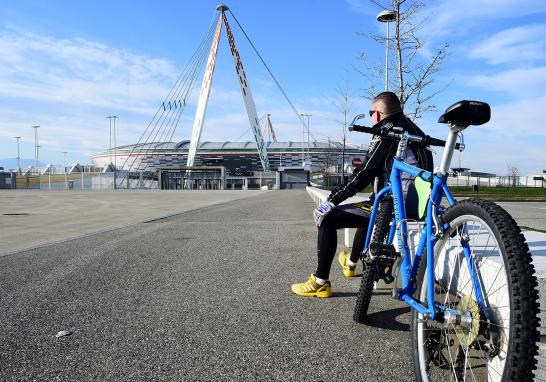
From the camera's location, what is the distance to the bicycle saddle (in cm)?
215

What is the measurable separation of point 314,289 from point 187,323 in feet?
4.10

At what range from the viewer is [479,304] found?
79.0 inches

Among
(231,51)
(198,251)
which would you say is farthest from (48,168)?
(198,251)

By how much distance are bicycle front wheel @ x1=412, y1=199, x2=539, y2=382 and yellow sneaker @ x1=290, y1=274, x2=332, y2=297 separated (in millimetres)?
1837

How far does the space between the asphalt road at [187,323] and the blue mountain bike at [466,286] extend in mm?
436

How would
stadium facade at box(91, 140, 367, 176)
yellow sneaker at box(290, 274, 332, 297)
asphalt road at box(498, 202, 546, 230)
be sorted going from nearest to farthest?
yellow sneaker at box(290, 274, 332, 297) → asphalt road at box(498, 202, 546, 230) → stadium facade at box(91, 140, 367, 176)

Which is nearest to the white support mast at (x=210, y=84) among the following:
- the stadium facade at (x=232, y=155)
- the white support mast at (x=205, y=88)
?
the white support mast at (x=205, y=88)

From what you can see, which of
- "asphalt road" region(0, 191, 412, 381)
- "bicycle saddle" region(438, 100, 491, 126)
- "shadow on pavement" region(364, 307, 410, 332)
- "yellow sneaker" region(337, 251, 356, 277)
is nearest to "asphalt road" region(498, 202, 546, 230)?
"yellow sneaker" region(337, 251, 356, 277)

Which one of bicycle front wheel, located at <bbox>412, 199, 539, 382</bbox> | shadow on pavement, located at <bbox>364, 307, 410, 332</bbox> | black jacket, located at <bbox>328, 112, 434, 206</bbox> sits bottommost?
shadow on pavement, located at <bbox>364, 307, 410, 332</bbox>

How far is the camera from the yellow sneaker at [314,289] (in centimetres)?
422

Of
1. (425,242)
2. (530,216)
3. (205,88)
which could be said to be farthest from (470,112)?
(205,88)

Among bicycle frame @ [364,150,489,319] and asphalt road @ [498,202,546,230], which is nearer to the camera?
bicycle frame @ [364,150,489,319]

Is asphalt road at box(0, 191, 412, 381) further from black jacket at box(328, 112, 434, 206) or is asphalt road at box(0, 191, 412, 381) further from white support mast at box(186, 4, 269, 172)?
white support mast at box(186, 4, 269, 172)

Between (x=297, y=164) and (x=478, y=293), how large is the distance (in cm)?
12434
